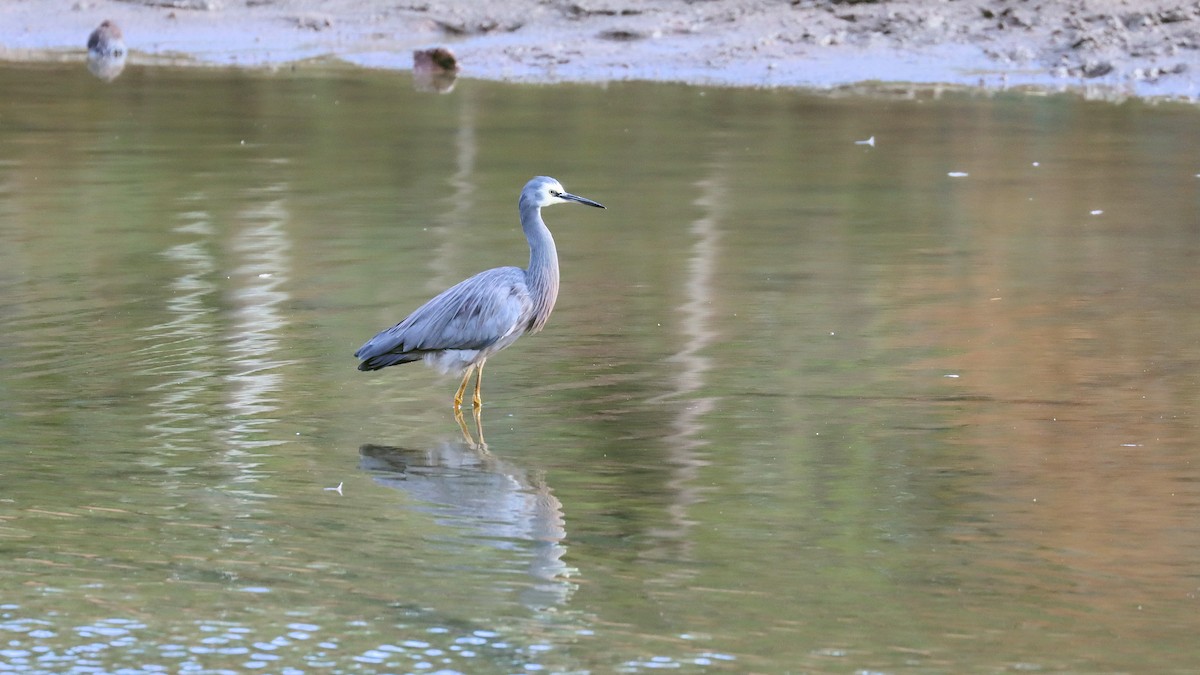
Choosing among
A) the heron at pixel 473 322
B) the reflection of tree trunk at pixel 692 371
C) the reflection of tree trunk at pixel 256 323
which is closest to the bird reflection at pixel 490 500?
the reflection of tree trunk at pixel 692 371

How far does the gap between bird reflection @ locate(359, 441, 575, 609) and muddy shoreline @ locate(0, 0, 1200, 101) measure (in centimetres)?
1472

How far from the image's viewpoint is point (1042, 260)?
1196 centimetres

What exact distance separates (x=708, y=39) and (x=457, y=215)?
10873 millimetres

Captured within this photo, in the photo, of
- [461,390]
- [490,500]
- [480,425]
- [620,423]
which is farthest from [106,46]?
[490,500]

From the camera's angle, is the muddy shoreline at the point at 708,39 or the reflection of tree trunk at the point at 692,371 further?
→ the muddy shoreline at the point at 708,39

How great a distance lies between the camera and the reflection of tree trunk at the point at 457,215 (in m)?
11.3

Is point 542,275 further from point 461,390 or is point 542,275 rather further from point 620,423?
point 620,423

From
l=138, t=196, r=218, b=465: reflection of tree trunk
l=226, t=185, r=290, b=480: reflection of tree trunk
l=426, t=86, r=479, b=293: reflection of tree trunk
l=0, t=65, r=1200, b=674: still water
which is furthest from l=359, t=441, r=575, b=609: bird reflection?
l=426, t=86, r=479, b=293: reflection of tree trunk

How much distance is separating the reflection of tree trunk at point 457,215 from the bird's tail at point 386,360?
2.12 metres

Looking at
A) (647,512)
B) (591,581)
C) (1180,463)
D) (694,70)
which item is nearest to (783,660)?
(591,581)

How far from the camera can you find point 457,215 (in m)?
13.5

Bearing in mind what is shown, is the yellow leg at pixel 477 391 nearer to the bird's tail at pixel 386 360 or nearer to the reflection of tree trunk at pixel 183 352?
the bird's tail at pixel 386 360

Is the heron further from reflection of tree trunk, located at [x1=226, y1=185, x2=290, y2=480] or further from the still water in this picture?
reflection of tree trunk, located at [x1=226, y1=185, x2=290, y2=480]

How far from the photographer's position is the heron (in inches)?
337
